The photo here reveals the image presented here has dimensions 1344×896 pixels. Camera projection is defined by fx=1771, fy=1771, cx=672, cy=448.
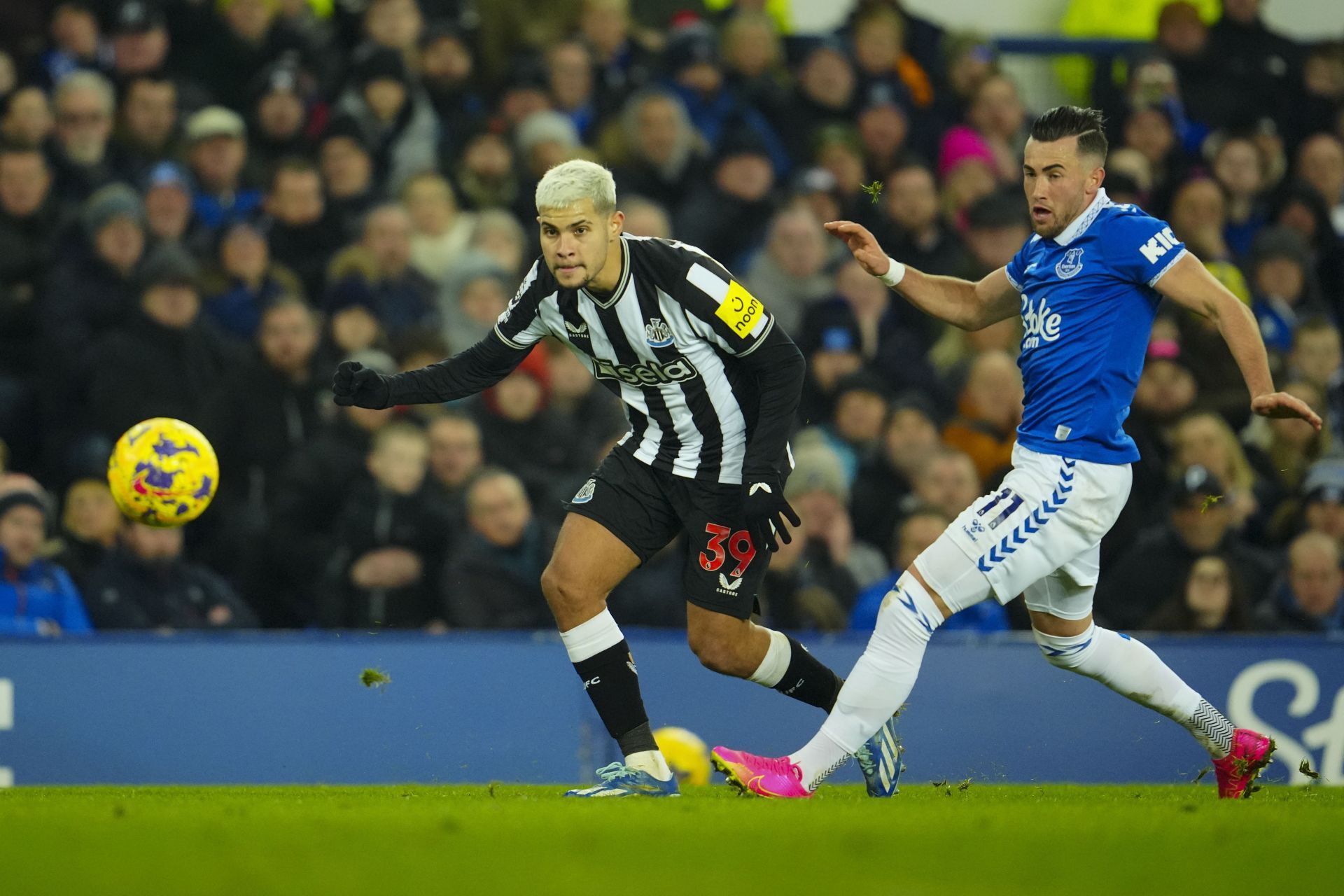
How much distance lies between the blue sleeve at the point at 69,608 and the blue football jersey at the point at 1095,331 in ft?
16.5

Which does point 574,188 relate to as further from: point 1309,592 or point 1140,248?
point 1309,592

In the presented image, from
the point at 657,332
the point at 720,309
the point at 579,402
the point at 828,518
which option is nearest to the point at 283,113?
the point at 579,402

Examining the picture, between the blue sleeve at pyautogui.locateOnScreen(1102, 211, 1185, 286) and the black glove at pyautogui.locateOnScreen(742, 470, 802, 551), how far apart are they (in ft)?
4.48

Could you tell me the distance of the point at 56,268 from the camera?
10.1 meters

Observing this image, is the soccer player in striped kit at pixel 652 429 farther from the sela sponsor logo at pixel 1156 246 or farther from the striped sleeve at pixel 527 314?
the sela sponsor logo at pixel 1156 246

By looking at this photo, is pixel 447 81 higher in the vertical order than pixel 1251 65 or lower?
lower

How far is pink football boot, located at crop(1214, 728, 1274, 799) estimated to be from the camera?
6.47 meters

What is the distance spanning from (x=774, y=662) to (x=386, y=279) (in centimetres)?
473

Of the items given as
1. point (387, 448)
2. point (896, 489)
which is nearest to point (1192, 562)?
point (896, 489)

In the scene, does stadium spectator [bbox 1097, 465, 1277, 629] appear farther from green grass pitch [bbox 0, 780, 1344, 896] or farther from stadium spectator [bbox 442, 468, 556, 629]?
green grass pitch [bbox 0, 780, 1344, 896]

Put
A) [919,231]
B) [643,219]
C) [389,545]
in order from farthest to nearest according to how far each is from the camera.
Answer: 1. [919,231]
2. [643,219]
3. [389,545]

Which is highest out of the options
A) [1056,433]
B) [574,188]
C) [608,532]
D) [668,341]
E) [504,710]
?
[574,188]

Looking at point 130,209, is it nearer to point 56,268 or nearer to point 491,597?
point 56,268

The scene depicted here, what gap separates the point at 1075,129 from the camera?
6082 mm
